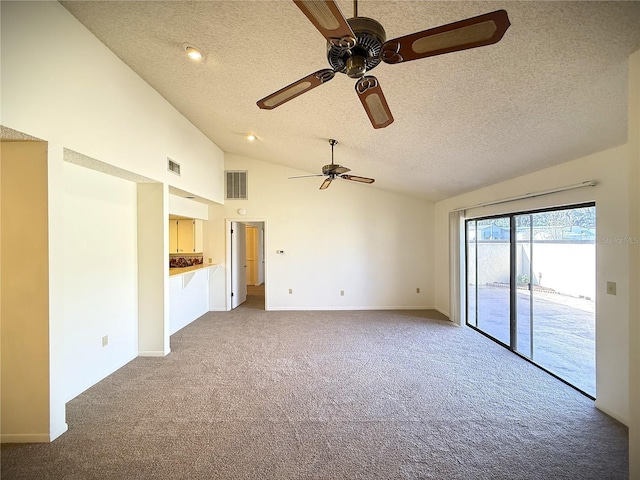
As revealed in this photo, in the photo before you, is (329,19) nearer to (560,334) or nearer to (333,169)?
(333,169)

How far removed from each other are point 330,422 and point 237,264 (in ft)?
15.4

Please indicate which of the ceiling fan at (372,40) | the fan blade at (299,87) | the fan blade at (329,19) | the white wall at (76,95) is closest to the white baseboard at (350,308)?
the white wall at (76,95)

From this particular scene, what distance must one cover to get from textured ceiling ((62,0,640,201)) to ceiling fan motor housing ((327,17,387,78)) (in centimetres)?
60

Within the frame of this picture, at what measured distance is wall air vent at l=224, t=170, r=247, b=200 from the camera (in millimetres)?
6023

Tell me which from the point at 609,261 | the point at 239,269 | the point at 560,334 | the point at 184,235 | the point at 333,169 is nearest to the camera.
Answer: the point at 609,261

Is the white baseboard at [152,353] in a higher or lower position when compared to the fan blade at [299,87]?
lower

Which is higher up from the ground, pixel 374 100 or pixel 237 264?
pixel 374 100

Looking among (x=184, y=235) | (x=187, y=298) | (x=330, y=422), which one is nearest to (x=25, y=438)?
(x=330, y=422)

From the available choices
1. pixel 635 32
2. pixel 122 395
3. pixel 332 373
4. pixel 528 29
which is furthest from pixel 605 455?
pixel 122 395

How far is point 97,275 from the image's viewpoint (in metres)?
3.03

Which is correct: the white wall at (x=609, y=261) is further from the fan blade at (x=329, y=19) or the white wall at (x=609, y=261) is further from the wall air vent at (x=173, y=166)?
the wall air vent at (x=173, y=166)

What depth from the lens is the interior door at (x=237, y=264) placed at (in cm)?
618

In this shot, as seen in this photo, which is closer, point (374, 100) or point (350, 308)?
point (374, 100)

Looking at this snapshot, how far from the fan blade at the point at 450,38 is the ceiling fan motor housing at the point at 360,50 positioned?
0.06 metres
